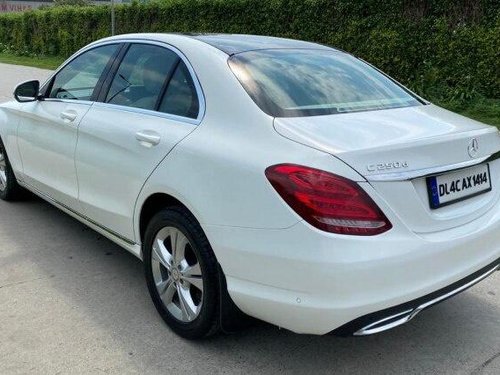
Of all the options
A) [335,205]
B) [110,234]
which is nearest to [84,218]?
[110,234]

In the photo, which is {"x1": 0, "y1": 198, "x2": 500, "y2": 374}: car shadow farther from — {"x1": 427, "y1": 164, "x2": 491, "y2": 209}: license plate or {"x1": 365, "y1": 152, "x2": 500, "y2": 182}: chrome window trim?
{"x1": 365, "y1": 152, "x2": 500, "y2": 182}: chrome window trim

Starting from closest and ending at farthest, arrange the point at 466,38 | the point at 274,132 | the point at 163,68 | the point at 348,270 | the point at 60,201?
the point at 348,270
the point at 274,132
the point at 163,68
the point at 60,201
the point at 466,38

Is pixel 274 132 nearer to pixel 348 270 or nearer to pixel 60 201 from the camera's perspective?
pixel 348 270

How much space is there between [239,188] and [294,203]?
0.98 feet

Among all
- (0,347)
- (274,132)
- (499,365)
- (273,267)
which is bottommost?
(0,347)

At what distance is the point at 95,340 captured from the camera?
300 centimetres

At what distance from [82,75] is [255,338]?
248cm

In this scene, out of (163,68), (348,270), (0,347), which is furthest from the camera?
(163,68)

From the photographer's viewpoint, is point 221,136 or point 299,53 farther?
point 299,53

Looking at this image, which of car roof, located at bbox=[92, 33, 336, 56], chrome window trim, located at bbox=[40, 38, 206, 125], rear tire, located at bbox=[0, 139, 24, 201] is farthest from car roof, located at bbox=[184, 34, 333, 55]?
rear tire, located at bbox=[0, 139, 24, 201]

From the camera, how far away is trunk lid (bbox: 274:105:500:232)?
235cm

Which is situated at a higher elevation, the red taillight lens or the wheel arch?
the red taillight lens

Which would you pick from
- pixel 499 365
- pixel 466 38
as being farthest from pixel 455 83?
pixel 499 365

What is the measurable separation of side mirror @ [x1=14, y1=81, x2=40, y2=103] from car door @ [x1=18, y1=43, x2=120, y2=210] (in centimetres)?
6
